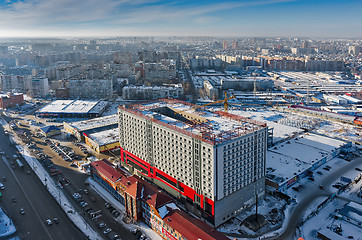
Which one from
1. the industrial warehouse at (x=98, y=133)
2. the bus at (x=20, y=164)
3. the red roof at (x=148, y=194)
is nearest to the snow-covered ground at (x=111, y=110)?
the industrial warehouse at (x=98, y=133)

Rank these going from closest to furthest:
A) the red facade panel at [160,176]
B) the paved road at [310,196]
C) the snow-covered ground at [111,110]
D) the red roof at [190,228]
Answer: the red roof at [190,228]
the paved road at [310,196]
the red facade panel at [160,176]
the snow-covered ground at [111,110]

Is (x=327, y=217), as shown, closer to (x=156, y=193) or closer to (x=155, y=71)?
(x=156, y=193)

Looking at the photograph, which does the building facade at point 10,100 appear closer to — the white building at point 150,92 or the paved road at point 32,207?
the white building at point 150,92

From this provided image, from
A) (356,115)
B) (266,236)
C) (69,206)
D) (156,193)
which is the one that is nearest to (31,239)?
(69,206)

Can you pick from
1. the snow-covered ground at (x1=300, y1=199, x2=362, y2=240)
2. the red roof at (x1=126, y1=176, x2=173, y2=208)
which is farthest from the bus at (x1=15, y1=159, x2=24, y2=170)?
the snow-covered ground at (x1=300, y1=199, x2=362, y2=240)

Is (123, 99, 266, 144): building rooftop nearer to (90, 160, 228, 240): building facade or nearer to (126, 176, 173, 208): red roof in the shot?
(126, 176, 173, 208): red roof

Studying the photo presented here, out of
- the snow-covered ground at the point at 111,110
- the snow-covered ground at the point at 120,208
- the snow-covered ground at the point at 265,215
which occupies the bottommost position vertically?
the snow-covered ground at the point at 265,215

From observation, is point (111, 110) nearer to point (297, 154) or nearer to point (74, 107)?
point (74, 107)
